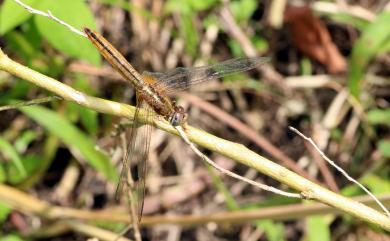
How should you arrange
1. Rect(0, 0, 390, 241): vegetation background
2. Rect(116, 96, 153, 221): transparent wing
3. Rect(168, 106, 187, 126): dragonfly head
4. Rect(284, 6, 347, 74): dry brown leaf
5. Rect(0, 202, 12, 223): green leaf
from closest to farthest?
Rect(168, 106, 187, 126): dragonfly head < Rect(116, 96, 153, 221): transparent wing < Rect(0, 202, 12, 223): green leaf < Rect(0, 0, 390, 241): vegetation background < Rect(284, 6, 347, 74): dry brown leaf

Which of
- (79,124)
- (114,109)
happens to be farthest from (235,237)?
(114,109)

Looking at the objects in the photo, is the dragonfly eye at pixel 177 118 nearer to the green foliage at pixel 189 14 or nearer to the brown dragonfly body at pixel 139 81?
the brown dragonfly body at pixel 139 81

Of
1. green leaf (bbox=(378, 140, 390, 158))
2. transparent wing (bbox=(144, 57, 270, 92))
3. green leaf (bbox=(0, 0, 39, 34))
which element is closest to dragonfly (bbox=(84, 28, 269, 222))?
transparent wing (bbox=(144, 57, 270, 92))

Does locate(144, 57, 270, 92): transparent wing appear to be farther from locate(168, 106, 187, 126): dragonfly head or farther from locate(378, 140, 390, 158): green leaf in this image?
locate(378, 140, 390, 158): green leaf

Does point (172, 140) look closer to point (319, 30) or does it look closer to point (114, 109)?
point (319, 30)

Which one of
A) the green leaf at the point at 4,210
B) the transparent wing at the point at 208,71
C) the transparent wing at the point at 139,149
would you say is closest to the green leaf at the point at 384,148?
the transparent wing at the point at 208,71

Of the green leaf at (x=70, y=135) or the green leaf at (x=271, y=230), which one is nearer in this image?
the green leaf at (x=70, y=135)
